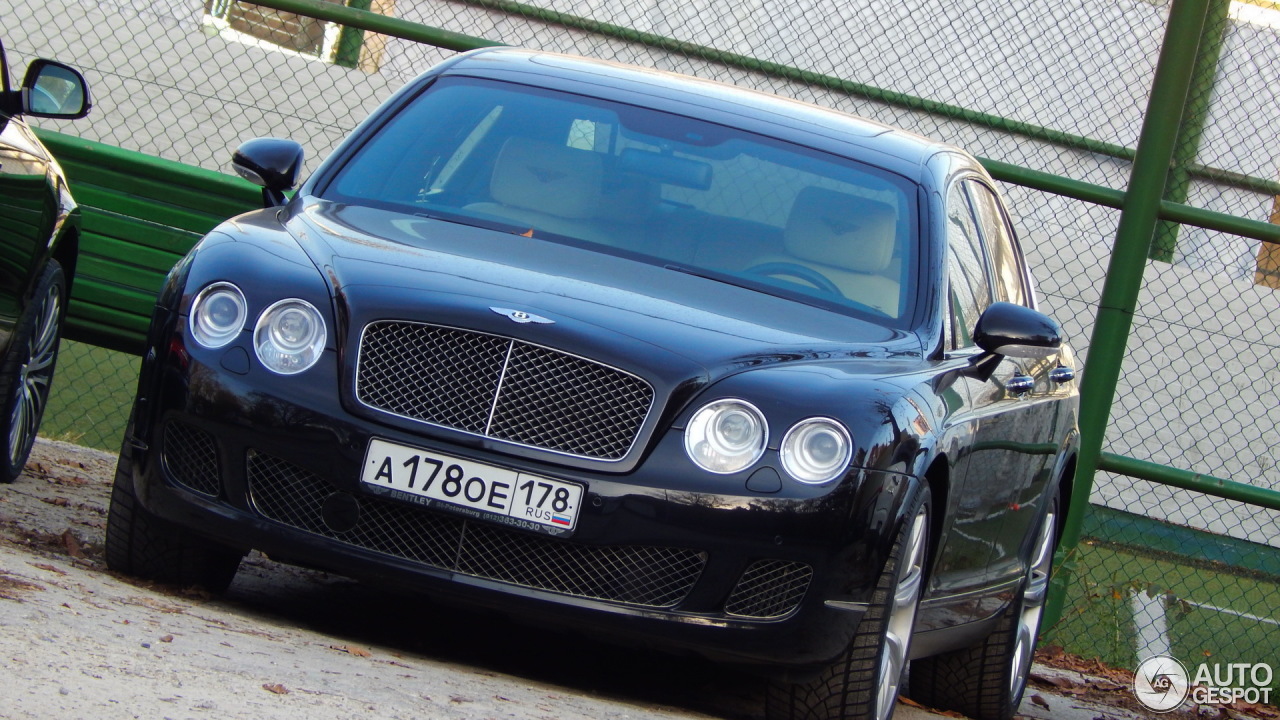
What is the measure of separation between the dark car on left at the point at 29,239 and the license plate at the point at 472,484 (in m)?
2.09

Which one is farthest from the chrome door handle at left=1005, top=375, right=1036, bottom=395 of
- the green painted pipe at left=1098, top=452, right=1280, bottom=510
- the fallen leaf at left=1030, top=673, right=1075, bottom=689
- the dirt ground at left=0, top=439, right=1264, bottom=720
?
the green painted pipe at left=1098, top=452, right=1280, bottom=510

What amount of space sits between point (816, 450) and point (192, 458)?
1.51 m

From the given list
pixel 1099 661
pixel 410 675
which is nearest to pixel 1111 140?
pixel 1099 661

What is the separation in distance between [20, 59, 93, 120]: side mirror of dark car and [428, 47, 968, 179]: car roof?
3.72 ft

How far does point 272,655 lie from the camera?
4121mm

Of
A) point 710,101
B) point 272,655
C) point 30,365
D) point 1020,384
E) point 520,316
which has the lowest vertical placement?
point 272,655

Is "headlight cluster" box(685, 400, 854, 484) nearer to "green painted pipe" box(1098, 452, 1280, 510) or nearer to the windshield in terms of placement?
the windshield

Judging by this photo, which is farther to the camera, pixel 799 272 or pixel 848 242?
pixel 848 242

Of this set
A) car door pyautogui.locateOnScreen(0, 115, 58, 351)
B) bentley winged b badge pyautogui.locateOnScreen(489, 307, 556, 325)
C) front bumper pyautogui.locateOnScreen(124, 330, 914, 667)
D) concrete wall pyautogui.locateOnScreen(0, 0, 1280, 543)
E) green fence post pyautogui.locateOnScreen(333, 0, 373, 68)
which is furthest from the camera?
green fence post pyautogui.locateOnScreen(333, 0, 373, 68)

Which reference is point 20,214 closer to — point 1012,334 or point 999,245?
point 1012,334

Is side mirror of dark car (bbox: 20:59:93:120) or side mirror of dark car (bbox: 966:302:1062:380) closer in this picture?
side mirror of dark car (bbox: 966:302:1062:380)

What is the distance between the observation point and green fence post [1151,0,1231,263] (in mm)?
8977

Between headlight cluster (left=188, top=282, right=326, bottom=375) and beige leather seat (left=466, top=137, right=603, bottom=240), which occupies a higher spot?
beige leather seat (left=466, top=137, right=603, bottom=240)

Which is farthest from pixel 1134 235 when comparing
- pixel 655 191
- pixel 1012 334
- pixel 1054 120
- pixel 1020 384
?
pixel 655 191
